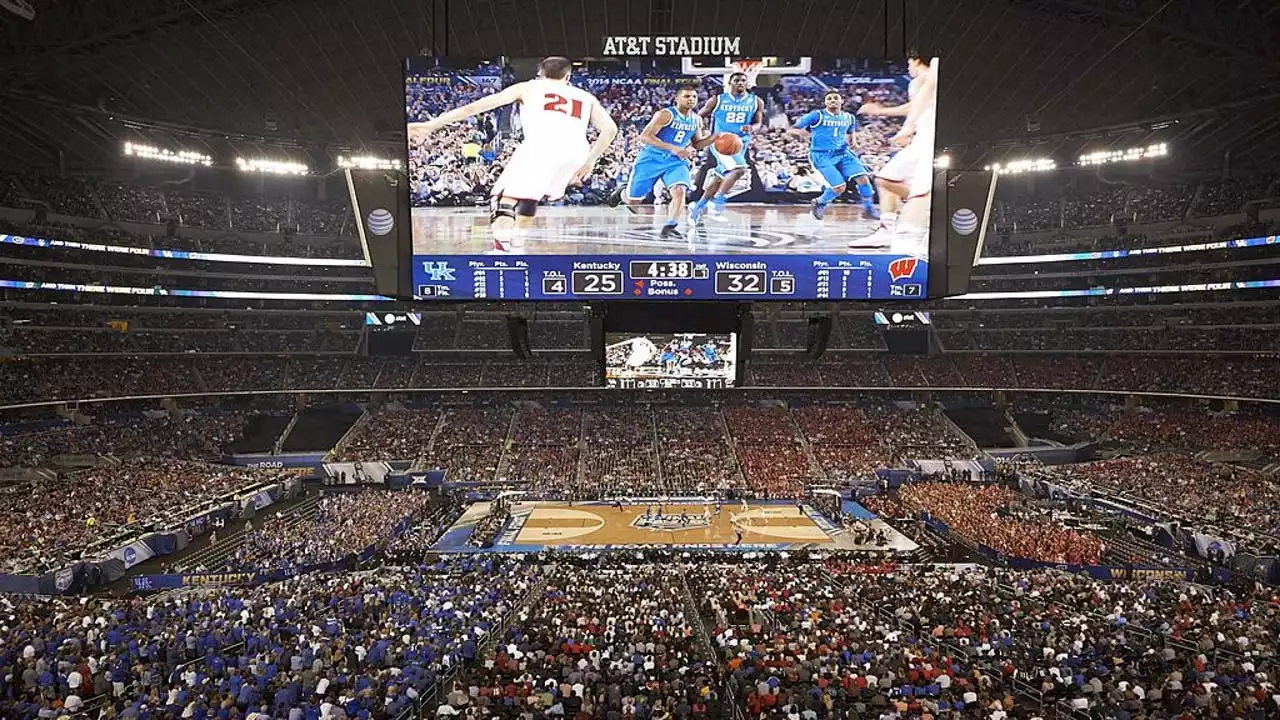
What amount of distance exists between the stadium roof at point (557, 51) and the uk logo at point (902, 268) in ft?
59.1

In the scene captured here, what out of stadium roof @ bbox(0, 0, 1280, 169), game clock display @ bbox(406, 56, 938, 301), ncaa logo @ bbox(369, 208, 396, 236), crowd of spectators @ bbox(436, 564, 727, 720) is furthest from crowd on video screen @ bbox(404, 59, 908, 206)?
stadium roof @ bbox(0, 0, 1280, 169)

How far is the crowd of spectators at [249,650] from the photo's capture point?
1184cm

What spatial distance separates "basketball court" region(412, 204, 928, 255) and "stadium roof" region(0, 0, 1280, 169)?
16790 mm

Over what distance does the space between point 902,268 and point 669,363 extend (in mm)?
7191

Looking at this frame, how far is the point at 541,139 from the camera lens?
11.8m

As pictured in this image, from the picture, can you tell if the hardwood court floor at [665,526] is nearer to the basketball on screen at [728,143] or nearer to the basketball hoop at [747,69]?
the basketball on screen at [728,143]

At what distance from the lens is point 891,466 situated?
1778 inches

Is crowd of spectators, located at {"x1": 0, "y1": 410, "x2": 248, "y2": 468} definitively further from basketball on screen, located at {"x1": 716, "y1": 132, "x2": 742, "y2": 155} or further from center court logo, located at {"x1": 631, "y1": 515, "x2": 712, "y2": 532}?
basketball on screen, located at {"x1": 716, "y1": 132, "x2": 742, "y2": 155}

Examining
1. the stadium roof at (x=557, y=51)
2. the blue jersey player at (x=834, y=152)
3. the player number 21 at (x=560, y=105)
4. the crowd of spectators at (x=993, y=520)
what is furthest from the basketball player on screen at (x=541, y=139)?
the crowd of spectators at (x=993, y=520)

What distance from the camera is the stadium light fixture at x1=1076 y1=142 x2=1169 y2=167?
47094 mm

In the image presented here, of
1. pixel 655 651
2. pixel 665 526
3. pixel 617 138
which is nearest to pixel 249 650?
pixel 655 651

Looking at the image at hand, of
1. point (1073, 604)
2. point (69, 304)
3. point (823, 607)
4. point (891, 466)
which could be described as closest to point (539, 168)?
point (823, 607)

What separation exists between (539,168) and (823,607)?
12.1 m

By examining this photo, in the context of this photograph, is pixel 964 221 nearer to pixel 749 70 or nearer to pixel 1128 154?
pixel 749 70
